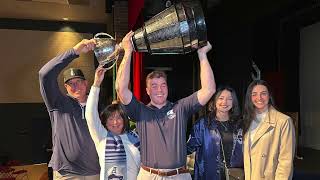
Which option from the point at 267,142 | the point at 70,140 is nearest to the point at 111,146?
the point at 70,140

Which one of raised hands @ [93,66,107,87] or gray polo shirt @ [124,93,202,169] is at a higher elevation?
raised hands @ [93,66,107,87]

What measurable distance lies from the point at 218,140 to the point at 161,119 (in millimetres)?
467

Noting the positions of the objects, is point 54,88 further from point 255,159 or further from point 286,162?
point 286,162

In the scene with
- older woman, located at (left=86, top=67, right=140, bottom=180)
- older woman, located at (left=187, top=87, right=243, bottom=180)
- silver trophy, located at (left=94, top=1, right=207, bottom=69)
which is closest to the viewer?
silver trophy, located at (left=94, top=1, right=207, bottom=69)

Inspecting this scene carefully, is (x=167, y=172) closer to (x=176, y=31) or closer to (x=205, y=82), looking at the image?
(x=205, y=82)

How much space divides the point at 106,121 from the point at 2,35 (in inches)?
257

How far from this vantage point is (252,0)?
4957 mm

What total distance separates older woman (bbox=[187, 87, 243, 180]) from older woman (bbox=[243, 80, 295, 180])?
8 centimetres

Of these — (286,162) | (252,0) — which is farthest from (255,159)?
(252,0)

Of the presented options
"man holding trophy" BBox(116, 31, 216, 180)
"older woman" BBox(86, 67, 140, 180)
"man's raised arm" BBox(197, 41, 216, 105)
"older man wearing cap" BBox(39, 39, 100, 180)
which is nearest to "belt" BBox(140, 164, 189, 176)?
"man holding trophy" BBox(116, 31, 216, 180)

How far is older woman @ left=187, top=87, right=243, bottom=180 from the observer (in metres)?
2.32

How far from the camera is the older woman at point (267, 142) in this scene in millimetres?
2221

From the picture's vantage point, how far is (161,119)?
2070 millimetres

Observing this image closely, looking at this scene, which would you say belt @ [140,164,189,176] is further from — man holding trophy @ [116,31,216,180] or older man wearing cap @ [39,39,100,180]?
older man wearing cap @ [39,39,100,180]
